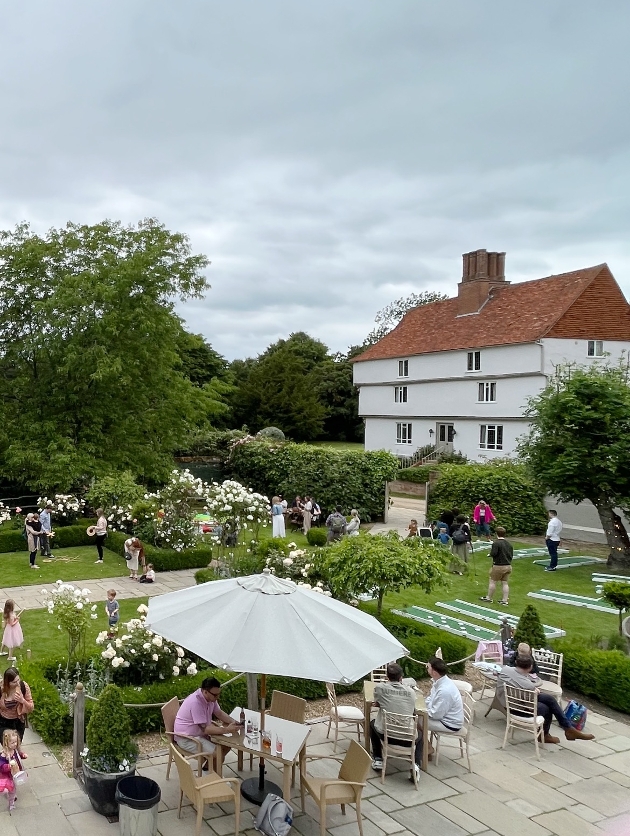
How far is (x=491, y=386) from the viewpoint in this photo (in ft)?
133

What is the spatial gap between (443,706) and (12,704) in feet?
16.4

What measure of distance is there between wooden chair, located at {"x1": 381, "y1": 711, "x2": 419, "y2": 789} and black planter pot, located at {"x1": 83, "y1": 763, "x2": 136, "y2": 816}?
9.29 ft

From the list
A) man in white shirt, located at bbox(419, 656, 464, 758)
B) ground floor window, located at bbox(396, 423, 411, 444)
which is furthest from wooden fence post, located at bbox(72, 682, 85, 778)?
ground floor window, located at bbox(396, 423, 411, 444)

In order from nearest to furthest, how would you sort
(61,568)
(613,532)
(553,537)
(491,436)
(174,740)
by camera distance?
(174,740) < (61,568) < (553,537) < (613,532) < (491,436)

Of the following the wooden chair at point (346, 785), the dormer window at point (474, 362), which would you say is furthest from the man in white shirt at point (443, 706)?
the dormer window at point (474, 362)

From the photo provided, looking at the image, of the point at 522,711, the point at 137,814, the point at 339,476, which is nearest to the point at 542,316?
the point at 339,476

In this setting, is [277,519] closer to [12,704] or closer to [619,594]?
[619,594]

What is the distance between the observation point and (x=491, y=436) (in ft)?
133

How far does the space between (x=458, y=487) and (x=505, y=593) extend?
429 inches

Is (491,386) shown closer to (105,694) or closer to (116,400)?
(116,400)

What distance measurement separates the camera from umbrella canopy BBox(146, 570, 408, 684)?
6.20 m

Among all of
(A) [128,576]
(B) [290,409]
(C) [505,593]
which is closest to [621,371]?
(C) [505,593]

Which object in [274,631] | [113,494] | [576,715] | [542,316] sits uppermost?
[542,316]

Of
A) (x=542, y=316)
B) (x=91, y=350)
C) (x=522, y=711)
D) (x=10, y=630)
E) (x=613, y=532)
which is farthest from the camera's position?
(x=542, y=316)
